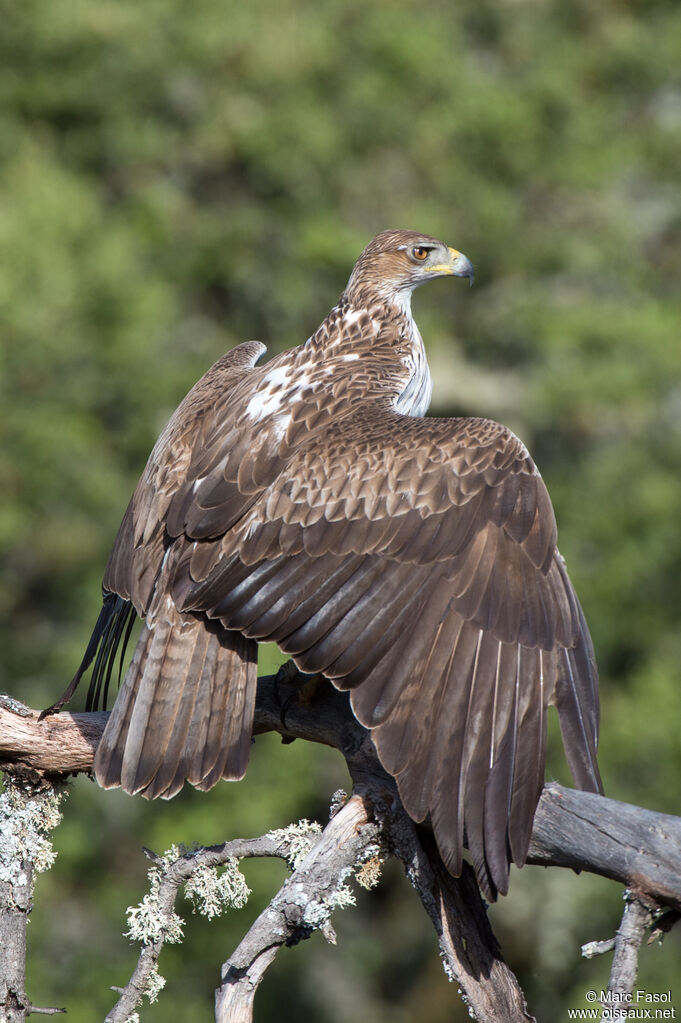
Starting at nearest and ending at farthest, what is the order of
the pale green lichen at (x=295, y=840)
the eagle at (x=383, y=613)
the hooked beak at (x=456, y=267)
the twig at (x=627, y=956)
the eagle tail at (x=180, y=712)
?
the twig at (x=627, y=956) → the eagle at (x=383, y=613) → the pale green lichen at (x=295, y=840) → the eagle tail at (x=180, y=712) → the hooked beak at (x=456, y=267)

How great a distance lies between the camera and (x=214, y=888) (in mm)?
4258

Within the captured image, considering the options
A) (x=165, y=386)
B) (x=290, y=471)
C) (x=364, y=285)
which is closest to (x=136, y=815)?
(x=165, y=386)

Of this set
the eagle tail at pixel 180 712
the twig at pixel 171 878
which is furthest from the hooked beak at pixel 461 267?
the twig at pixel 171 878

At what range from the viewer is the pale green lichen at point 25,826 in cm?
437

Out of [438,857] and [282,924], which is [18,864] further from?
[438,857]

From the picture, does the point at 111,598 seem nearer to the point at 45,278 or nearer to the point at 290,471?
the point at 290,471

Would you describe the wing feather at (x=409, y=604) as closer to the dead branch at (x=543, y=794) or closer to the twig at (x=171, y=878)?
the dead branch at (x=543, y=794)

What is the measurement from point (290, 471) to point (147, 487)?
0.83m

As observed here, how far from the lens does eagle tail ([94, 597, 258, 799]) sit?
436 centimetres

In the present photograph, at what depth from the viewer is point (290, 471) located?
15.5 ft

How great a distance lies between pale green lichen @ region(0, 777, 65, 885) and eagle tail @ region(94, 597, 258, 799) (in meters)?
0.34

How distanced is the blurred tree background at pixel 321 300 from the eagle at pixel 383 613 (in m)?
7.49

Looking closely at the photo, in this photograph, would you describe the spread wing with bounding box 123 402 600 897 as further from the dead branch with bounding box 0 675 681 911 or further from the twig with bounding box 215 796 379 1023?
the twig with bounding box 215 796 379 1023

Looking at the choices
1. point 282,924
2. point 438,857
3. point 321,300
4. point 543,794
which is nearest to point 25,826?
point 282,924
